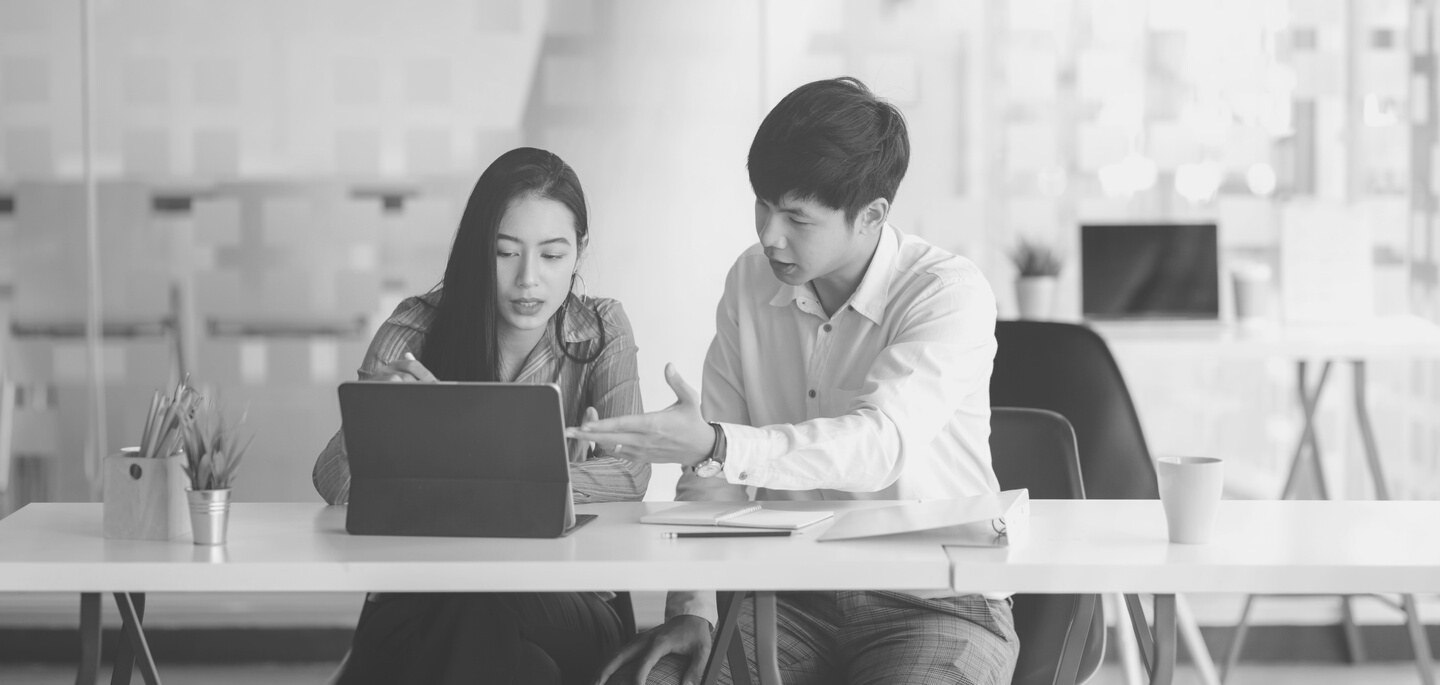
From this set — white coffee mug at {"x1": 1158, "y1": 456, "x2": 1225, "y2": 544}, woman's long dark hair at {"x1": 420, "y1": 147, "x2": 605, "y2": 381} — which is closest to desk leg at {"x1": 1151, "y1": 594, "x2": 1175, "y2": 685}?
white coffee mug at {"x1": 1158, "y1": 456, "x2": 1225, "y2": 544}

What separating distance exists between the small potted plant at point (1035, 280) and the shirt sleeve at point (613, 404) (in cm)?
140

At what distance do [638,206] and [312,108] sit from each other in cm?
89

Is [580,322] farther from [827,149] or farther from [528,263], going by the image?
[827,149]

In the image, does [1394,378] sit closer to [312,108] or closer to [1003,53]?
[1003,53]

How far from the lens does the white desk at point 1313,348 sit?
3055 millimetres

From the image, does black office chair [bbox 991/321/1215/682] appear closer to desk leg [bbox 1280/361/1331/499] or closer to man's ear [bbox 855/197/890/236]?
man's ear [bbox 855/197/890/236]

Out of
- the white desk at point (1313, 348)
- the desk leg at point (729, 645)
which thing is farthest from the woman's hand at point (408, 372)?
the white desk at point (1313, 348)

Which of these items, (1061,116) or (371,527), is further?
(1061,116)

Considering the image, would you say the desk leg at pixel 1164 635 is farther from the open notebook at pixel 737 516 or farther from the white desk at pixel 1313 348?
the white desk at pixel 1313 348

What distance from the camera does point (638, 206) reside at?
3.61 meters

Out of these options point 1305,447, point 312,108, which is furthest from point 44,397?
point 1305,447

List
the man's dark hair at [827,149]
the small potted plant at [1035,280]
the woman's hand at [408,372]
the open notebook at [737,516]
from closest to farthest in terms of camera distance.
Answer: the open notebook at [737,516]
the woman's hand at [408,372]
the man's dark hair at [827,149]
the small potted plant at [1035,280]

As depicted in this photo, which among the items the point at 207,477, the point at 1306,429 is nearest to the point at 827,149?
the point at 207,477

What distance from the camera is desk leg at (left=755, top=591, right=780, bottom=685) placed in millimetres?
1548
